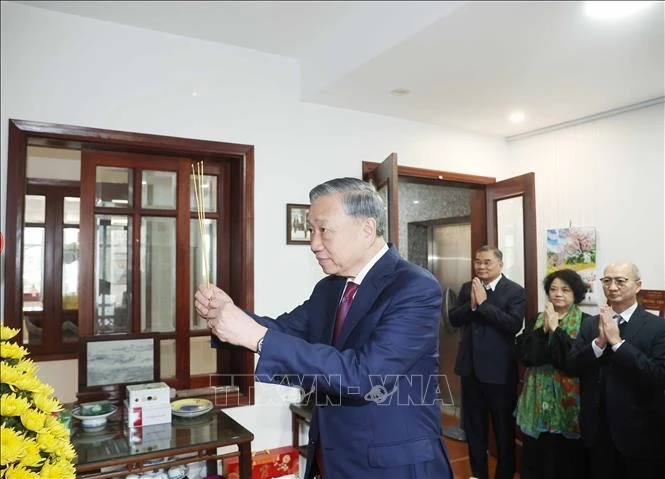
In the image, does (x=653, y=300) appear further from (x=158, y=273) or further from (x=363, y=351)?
(x=158, y=273)

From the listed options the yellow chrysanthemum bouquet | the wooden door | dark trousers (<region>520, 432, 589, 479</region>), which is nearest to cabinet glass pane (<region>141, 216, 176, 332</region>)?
the wooden door

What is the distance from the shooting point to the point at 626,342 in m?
2.28

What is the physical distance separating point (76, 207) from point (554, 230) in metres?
3.81

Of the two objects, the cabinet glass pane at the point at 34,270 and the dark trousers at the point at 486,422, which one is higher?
the cabinet glass pane at the point at 34,270

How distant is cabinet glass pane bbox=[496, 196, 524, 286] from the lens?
3.49 meters

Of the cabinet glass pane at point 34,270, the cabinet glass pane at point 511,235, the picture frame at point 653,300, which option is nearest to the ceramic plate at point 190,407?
the cabinet glass pane at point 511,235

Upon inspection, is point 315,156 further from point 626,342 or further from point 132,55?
point 626,342

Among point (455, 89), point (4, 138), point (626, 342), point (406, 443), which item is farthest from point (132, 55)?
point (626, 342)

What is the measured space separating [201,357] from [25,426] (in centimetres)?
206

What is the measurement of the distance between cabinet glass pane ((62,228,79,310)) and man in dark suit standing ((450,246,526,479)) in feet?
10.6

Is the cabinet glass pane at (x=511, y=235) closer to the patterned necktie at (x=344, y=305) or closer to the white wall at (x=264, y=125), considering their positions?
the white wall at (x=264, y=125)

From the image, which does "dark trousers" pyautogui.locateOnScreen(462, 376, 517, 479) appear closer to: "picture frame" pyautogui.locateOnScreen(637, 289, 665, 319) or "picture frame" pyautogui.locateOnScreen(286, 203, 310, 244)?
"picture frame" pyautogui.locateOnScreen(637, 289, 665, 319)

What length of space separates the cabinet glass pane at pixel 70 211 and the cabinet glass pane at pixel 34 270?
0.68 feet

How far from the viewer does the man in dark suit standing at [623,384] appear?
2.25 m
